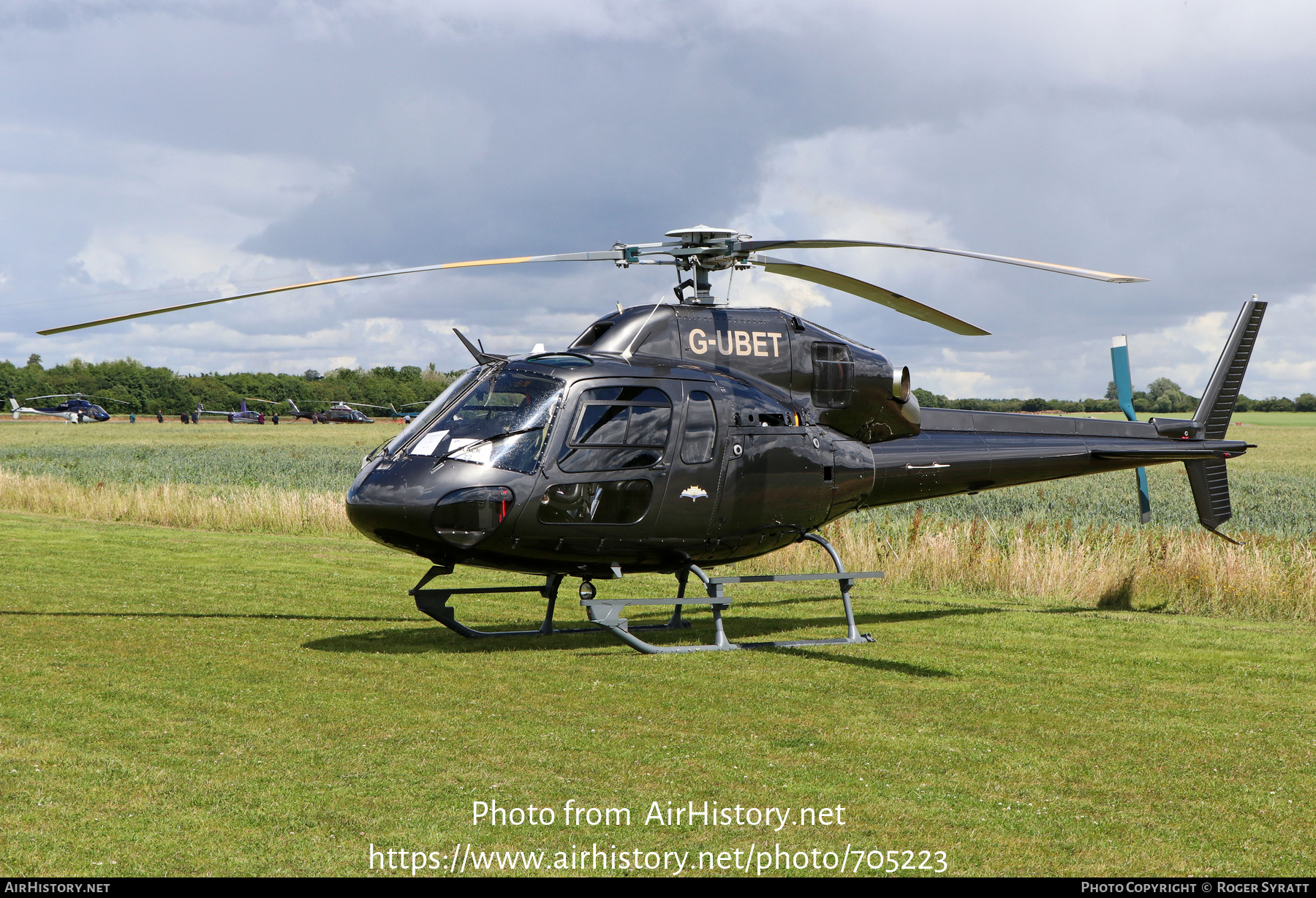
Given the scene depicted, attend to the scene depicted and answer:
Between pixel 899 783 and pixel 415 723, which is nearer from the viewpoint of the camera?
pixel 899 783

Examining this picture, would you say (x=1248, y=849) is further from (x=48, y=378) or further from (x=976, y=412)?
(x=48, y=378)

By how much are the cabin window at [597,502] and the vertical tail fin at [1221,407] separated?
974 centimetres

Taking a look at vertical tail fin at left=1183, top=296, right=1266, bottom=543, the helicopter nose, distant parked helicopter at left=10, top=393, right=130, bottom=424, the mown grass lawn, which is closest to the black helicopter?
the helicopter nose

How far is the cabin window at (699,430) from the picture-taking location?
35.6 ft

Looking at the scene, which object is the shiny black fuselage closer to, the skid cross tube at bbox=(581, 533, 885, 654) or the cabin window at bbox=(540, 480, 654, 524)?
the cabin window at bbox=(540, 480, 654, 524)

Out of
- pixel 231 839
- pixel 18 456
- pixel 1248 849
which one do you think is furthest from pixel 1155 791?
pixel 18 456

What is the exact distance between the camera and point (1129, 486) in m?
41.4

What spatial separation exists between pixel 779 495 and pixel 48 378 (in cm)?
15638

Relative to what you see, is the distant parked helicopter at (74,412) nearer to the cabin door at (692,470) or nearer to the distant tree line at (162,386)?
the distant tree line at (162,386)

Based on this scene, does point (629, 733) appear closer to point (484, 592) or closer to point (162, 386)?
point (484, 592)

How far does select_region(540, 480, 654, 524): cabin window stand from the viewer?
1032 centimetres

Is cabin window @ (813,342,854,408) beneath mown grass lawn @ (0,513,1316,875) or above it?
above

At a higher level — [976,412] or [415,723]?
[976,412]

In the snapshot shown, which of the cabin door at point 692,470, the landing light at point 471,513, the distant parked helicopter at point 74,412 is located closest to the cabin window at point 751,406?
the cabin door at point 692,470
